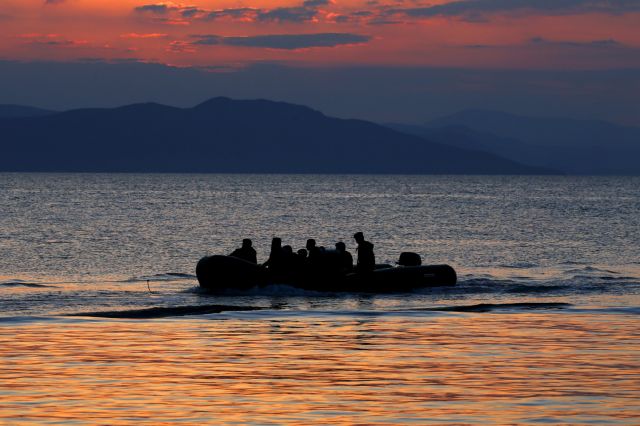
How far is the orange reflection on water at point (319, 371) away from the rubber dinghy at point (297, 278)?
24.2 ft

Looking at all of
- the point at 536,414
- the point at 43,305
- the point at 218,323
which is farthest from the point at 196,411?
the point at 43,305

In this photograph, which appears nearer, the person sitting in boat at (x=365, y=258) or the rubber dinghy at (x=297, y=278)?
the rubber dinghy at (x=297, y=278)

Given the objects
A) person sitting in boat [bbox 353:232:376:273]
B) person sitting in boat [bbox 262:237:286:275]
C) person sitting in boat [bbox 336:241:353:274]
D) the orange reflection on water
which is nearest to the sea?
the orange reflection on water

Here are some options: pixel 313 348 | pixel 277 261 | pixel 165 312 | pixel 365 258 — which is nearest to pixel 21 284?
pixel 277 261

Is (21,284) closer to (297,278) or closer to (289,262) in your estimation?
(289,262)

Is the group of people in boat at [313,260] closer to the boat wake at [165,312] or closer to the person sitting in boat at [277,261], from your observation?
the person sitting in boat at [277,261]

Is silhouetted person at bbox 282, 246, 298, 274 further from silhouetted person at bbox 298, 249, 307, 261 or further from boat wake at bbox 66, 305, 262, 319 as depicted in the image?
boat wake at bbox 66, 305, 262, 319

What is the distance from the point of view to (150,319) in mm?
24344

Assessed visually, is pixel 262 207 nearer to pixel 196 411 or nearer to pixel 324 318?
pixel 324 318

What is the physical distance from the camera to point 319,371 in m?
16.9

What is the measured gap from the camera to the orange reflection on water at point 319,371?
545 inches

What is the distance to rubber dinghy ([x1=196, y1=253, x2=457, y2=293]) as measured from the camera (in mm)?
31359

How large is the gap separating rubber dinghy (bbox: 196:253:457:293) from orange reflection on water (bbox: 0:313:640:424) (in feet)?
24.2

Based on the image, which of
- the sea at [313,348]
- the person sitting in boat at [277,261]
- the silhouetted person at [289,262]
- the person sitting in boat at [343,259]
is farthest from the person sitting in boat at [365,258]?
the person sitting in boat at [277,261]
